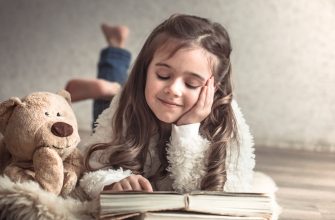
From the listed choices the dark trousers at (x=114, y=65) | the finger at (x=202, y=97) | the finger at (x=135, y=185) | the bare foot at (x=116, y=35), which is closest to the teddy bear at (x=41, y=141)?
the finger at (x=135, y=185)

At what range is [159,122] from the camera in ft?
2.92

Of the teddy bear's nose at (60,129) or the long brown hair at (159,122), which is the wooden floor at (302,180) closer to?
the long brown hair at (159,122)

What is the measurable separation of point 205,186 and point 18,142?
1.01 ft

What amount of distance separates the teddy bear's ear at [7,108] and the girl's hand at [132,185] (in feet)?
0.67

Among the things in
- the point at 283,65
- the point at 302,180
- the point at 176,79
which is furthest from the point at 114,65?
the point at 283,65

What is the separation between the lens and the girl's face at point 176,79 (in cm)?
79

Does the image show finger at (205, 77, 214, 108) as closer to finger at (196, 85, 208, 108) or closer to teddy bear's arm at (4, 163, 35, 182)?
finger at (196, 85, 208, 108)

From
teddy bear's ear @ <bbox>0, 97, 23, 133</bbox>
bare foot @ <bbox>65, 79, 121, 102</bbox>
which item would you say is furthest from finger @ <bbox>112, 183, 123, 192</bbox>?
bare foot @ <bbox>65, 79, 121, 102</bbox>

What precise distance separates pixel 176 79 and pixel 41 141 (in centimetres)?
23

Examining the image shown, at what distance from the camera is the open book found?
65 cm

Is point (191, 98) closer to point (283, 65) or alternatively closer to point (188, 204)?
point (188, 204)

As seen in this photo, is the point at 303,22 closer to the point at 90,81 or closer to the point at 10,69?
the point at 90,81

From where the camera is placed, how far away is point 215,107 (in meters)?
0.87

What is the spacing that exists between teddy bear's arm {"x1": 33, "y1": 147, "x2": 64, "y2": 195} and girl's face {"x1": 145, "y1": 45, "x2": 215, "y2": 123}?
7.2 inches
